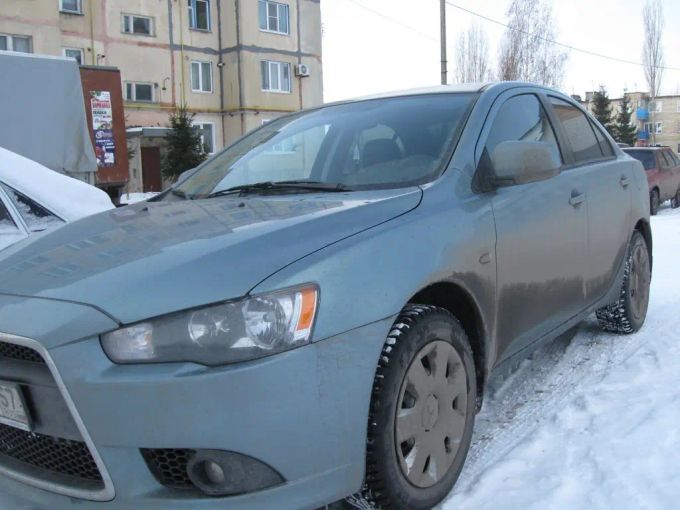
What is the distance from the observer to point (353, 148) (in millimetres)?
3164

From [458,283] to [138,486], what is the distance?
1279 mm

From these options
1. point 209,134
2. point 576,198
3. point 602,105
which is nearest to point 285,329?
point 576,198

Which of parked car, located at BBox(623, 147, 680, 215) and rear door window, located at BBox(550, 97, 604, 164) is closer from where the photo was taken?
rear door window, located at BBox(550, 97, 604, 164)

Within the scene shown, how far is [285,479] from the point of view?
187cm

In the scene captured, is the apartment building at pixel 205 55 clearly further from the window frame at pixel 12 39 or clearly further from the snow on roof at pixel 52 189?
the snow on roof at pixel 52 189

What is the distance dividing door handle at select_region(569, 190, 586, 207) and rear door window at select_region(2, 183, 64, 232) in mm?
2621

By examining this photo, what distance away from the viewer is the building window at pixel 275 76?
1158 inches

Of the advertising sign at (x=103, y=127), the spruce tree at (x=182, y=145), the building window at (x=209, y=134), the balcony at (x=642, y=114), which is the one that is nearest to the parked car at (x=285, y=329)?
the advertising sign at (x=103, y=127)

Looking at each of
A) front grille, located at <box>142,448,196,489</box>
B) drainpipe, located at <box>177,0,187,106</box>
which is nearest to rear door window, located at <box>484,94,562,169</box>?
front grille, located at <box>142,448,196,489</box>

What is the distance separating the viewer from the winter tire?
4286mm

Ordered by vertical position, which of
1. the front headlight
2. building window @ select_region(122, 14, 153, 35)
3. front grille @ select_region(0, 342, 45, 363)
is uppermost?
building window @ select_region(122, 14, 153, 35)

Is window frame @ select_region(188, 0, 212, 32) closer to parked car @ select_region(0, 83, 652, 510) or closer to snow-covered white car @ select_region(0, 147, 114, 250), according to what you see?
snow-covered white car @ select_region(0, 147, 114, 250)

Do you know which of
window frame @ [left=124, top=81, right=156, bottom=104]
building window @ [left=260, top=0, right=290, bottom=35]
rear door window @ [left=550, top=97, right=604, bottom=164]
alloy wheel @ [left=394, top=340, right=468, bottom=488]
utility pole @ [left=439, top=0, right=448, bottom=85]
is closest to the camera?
alloy wheel @ [left=394, top=340, right=468, bottom=488]

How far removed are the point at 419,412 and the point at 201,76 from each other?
2858 cm
